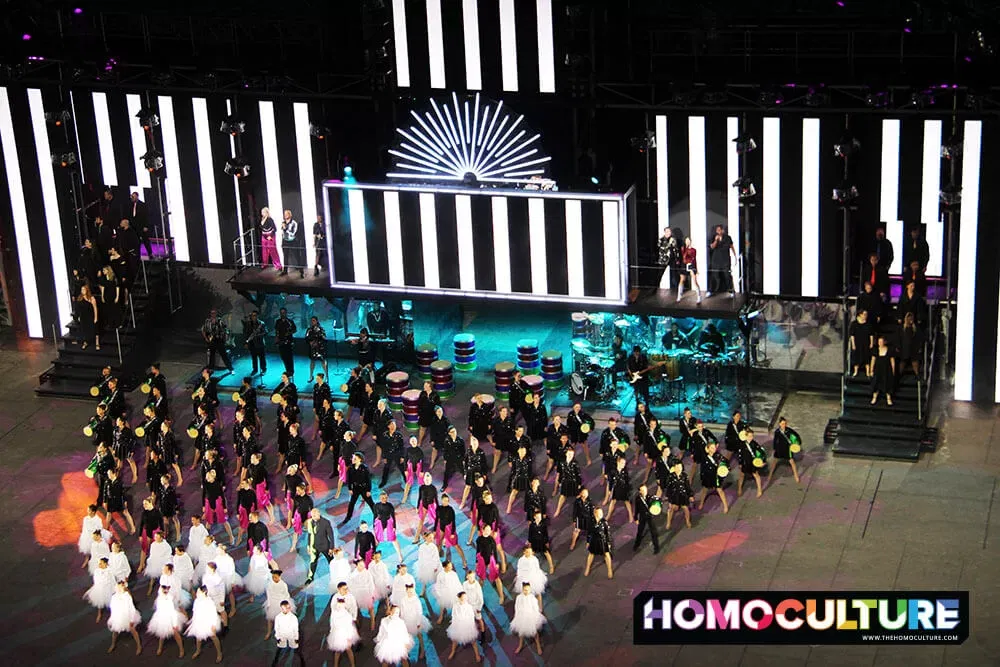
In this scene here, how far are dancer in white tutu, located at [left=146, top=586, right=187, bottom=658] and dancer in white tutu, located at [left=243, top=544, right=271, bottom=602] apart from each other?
49.0 inches

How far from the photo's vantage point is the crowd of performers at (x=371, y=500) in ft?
88.1

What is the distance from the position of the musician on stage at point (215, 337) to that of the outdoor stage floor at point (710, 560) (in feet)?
12.6

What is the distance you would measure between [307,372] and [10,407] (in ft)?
18.2

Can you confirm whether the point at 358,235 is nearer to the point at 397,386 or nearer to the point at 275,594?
the point at 397,386

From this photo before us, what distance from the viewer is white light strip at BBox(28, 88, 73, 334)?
121 feet

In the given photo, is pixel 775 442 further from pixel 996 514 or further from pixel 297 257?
pixel 297 257

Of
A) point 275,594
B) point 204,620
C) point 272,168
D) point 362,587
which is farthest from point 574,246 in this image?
point 204,620

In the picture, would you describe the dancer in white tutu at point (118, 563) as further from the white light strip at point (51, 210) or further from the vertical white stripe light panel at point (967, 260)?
the vertical white stripe light panel at point (967, 260)

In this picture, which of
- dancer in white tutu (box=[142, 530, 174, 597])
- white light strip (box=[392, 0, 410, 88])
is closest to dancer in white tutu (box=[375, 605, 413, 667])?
dancer in white tutu (box=[142, 530, 174, 597])

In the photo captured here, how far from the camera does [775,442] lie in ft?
100

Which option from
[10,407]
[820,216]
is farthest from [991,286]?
[10,407]

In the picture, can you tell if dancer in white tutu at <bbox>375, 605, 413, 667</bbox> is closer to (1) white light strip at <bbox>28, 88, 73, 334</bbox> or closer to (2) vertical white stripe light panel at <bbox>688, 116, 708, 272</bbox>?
(2) vertical white stripe light panel at <bbox>688, 116, 708, 272</bbox>

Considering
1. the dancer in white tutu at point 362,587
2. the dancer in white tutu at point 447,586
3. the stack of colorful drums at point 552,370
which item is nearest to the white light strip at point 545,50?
the stack of colorful drums at point 552,370

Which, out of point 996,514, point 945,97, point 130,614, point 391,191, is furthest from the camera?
point 391,191
